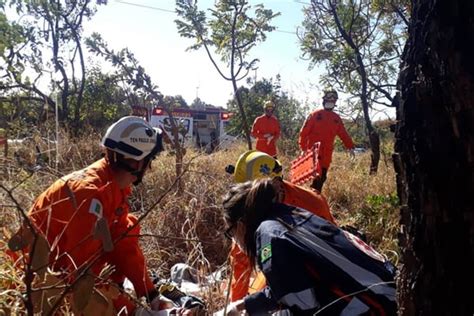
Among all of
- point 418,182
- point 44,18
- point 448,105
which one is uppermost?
point 44,18

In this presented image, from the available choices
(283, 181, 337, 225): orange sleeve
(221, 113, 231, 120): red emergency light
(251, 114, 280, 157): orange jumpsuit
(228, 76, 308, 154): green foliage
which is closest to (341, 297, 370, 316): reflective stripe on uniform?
(283, 181, 337, 225): orange sleeve

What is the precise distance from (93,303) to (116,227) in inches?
57.6

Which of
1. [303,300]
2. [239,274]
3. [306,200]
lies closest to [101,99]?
[306,200]

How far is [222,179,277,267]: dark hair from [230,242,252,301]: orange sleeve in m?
0.28

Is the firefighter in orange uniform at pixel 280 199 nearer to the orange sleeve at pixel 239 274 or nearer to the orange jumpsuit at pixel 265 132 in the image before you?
the orange sleeve at pixel 239 274

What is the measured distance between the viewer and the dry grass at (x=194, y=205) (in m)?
2.70

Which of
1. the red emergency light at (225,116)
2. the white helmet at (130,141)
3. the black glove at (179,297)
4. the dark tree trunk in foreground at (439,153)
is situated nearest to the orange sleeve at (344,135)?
the white helmet at (130,141)

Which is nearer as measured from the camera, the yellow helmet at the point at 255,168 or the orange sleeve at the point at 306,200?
the orange sleeve at the point at 306,200

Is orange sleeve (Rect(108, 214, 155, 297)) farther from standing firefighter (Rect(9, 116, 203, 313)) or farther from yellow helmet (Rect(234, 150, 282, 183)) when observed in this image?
yellow helmet (Rect(234, 150, 282, 183))

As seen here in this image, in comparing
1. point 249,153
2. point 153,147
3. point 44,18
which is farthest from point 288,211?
point 44,18

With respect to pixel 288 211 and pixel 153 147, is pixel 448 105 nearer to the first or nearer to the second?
pixel 288 211

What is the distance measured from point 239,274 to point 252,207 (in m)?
0.57

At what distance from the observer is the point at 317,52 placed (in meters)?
10.7

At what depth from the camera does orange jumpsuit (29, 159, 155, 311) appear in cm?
202
